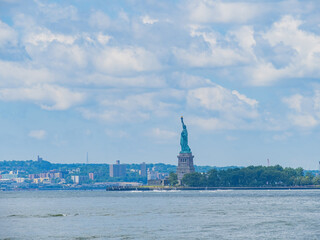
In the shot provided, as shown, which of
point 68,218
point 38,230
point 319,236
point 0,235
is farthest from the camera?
point 68,218

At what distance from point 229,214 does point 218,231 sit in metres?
34.9

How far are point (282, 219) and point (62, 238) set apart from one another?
134 feet

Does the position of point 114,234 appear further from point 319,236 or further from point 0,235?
point 319,236

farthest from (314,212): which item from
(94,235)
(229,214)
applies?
(94,235)

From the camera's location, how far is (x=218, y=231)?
10594cm

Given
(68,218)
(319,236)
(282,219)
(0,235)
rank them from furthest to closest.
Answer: (68,218) → (282,219) → (0,235) → (319,236)

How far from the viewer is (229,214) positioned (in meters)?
140

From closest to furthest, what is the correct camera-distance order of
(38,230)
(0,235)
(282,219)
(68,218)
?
(0,235), (38,230), (282,219), (68,218)

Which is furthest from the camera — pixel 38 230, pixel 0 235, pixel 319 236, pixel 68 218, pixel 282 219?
pixel 68 218

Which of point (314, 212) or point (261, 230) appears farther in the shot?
point (314, 212)

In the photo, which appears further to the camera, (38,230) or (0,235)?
(38,230)

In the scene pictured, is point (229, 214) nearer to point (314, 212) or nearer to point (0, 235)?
point (314, 212)

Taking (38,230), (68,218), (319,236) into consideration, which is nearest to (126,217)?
(68,218)

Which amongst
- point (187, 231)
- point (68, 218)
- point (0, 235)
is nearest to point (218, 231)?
point (187, 231)
